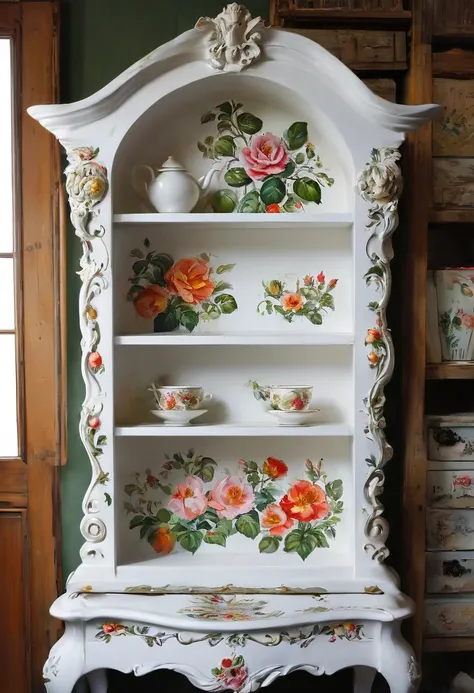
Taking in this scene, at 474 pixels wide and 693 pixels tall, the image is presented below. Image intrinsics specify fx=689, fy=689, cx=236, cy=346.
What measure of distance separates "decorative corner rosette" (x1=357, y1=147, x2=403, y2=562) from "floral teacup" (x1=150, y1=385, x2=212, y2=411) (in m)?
0.49

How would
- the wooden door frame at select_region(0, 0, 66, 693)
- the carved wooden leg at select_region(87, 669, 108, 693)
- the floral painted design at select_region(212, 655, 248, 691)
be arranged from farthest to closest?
the wooden door frame at select_region(0, 0, 66, 693), the carved wooden leg at select_region(87, 669, 108, 693), the floral painted design at select_region(212, 655, 248, 691)

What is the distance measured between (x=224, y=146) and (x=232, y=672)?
58.8 inches

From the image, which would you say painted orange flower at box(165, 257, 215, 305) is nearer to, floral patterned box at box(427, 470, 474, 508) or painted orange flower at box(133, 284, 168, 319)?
painted orange flower at box(133, 284, 168, 319)

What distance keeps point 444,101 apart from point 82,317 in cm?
126

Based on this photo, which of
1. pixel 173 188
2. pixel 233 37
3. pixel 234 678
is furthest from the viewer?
pixel 173 188

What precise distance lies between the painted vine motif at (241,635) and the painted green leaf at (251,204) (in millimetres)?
1192

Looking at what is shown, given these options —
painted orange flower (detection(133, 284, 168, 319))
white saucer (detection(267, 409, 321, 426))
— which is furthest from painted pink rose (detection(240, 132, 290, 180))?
white saucer (detection(267, 409, 321, 426))

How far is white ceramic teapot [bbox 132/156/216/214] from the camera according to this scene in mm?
1969

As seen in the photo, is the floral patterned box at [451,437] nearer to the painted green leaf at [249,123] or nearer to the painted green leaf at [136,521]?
the painted green leaf at [136,521]

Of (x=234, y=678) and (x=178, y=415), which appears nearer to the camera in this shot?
(x=234, y=678)

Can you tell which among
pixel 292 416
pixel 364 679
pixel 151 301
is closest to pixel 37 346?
pixel 151 301

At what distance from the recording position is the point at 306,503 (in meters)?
2.14

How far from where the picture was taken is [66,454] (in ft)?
7.41

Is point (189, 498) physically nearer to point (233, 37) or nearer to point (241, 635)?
point (241, 635)
